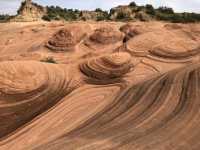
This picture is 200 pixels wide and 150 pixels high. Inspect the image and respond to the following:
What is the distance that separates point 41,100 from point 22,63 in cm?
133

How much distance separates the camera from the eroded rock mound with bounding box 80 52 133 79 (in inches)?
559

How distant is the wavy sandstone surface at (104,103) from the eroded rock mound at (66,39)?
2505 mm

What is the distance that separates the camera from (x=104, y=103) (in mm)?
12492

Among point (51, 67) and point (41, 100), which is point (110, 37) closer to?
point (51, 67)

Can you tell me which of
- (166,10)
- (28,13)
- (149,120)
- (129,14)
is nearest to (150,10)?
(129,14)

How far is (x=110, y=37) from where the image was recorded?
20.2 meters

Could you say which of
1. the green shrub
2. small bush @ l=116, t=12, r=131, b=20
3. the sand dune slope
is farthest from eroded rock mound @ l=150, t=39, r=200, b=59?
the green shrub

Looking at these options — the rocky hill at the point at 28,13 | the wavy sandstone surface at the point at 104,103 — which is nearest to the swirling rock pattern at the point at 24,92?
the wavy sandstone surface at the point at 104,103

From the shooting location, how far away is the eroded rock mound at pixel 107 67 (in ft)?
46.6

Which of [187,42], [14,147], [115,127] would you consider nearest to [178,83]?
[115,127]

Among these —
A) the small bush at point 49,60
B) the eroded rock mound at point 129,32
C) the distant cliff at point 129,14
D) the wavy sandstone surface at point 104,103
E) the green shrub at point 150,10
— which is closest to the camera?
the wavy sandstone surface at point 104,103

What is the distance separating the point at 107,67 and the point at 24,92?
3.40m

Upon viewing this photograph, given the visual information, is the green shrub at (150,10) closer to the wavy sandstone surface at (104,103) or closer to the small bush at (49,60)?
the wavy sandstone surface at (104,103)

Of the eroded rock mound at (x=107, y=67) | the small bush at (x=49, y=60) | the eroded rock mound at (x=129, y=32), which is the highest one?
the eroded rock mound at (x=129, y=32)
